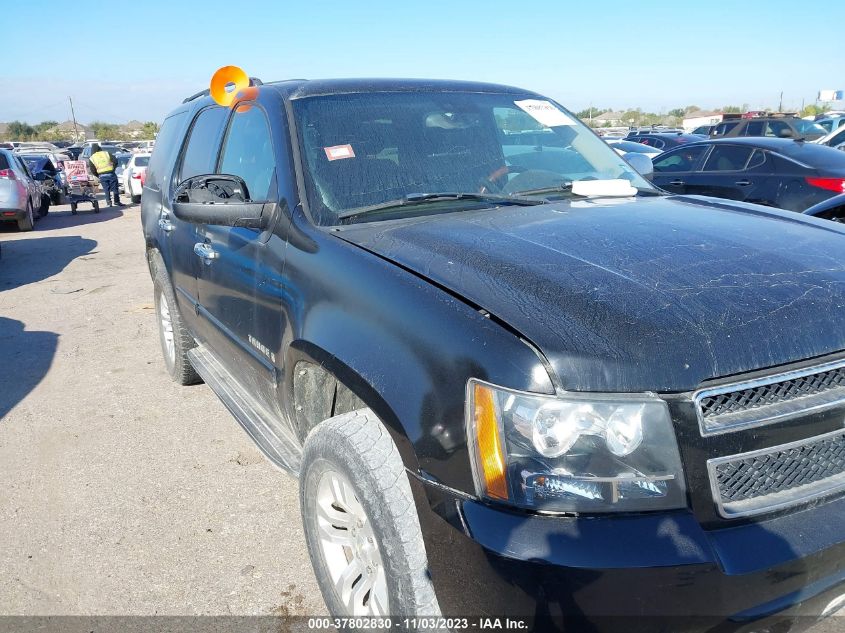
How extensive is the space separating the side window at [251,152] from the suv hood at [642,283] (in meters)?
0.71

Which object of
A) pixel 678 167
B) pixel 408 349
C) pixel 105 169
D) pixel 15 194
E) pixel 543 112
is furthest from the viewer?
pixel 105 169

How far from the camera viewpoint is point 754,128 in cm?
Answer: 1739

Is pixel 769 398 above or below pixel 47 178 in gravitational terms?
above

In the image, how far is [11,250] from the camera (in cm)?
1188

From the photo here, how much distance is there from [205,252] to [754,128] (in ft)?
56.6

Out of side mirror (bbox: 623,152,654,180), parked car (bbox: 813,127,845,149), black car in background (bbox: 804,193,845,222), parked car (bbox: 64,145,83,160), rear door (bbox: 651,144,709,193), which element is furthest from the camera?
parked car (bbox: 64,145,83,160)

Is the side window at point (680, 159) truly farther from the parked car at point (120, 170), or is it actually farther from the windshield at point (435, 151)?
the parked car at point (120, 170)

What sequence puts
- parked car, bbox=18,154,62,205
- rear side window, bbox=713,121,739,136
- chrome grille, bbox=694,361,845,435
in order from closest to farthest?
chrome grille, bbox=694,361,845,435 → parked car, bbox=18,154,62,205 → rear side window, bbox=713,121,739,136

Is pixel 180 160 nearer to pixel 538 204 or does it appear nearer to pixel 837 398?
pixel 538 204

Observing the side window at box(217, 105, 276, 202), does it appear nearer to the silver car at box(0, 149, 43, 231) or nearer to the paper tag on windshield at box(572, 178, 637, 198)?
the paper tag on windshield at box(572, 178, 637, 198)

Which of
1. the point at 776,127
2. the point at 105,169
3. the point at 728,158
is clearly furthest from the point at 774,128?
the point at 105,169

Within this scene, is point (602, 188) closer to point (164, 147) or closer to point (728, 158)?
point (164, 147)

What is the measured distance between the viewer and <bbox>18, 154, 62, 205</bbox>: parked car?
706 inches

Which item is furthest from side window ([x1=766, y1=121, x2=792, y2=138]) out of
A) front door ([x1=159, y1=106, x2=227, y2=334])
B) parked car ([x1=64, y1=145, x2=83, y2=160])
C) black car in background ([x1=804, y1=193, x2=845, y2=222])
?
parked car ([x1=64, y1=145, x2=83, y2=160])
